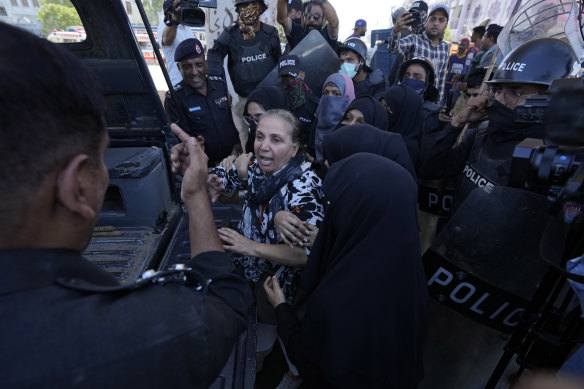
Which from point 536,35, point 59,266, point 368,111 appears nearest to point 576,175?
point 59,266

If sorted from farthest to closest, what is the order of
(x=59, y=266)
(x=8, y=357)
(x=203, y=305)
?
(x=203, y=305) → (x=59, y=266) → (x=8, y=357)

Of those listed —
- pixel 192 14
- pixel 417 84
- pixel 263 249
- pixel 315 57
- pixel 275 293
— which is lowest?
pixel 275 293

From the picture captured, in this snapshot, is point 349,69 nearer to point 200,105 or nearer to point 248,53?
point 248,53

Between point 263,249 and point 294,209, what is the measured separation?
28 centimetres

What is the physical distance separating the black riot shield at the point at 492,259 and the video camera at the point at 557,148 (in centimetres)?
14

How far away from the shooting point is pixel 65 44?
2.40 metres

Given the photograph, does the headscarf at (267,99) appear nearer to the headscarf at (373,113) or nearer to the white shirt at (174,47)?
the headscarf at (373,113)

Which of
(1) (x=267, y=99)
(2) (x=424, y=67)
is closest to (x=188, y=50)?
(1) (x=267, y=99)

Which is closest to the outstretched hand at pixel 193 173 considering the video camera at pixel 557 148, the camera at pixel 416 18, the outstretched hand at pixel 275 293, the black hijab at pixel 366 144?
the outstretched hand at pixel 275 293

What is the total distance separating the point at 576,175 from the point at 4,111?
1.58 m

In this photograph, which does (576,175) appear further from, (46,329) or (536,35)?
(536,35)

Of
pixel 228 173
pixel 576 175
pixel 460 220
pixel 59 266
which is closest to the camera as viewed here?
pixel 59 266

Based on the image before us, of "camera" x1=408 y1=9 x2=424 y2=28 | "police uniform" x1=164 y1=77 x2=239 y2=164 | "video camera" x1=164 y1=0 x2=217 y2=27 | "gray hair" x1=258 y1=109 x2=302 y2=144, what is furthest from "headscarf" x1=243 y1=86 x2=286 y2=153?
"camera" x1=408 y1=9 x2=424 y2=28

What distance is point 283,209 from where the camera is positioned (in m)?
1.75
